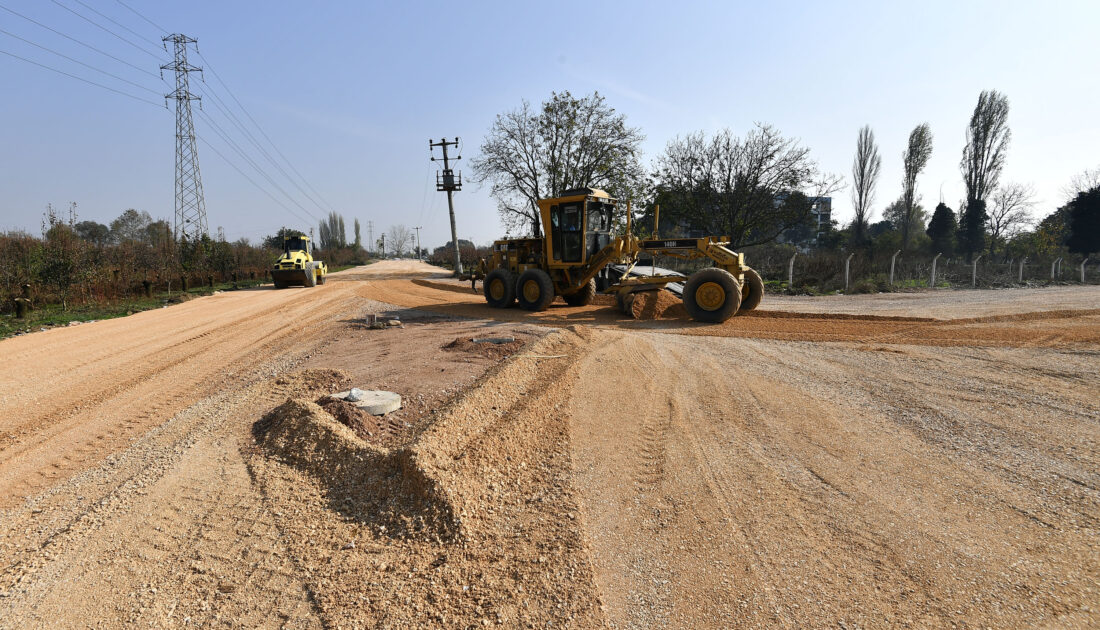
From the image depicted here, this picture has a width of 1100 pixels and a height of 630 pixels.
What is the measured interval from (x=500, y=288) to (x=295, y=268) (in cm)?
1488

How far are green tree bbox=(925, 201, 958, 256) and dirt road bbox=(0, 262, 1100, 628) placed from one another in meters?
42.7

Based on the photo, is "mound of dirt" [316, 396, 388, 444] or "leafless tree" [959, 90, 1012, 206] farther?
"leafless tree" [959, 90, 1012, 206]

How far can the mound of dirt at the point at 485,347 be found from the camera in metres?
7.76

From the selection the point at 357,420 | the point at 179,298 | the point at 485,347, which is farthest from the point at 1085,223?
the point at 179,298

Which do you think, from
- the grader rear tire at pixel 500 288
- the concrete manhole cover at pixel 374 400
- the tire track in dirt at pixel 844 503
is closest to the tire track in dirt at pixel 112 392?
the concrete manhole cover at pixel 374 400

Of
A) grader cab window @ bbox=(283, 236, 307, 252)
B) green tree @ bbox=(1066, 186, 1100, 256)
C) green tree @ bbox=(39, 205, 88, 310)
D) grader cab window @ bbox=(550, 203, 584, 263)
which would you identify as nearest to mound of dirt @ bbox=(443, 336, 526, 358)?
grader cab window @ bbox=(550, 203, 584, 263)

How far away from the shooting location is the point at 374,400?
207 inches

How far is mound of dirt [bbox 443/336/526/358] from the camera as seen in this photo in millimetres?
7762

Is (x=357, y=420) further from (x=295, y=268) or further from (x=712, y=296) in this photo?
(x=295, y=268)

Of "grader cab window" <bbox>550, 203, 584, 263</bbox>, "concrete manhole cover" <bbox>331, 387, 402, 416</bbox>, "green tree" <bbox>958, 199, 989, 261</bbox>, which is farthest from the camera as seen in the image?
"green tree" <bbox>958, 199, 989, 261</bbox>

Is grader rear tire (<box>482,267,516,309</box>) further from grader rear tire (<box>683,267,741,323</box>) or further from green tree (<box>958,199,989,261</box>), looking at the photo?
green tree (<box>958,199,989,261</box>)

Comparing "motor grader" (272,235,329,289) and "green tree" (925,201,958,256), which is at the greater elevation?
"green tree" (925,201,958,256)

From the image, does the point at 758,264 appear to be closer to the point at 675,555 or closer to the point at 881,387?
the point at 881,387

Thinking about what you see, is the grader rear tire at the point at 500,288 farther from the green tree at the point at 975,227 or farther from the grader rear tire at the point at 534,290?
the green tree at the point at 975,227
